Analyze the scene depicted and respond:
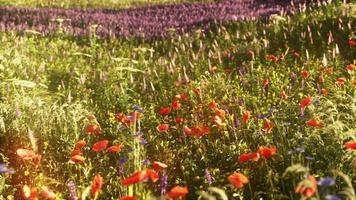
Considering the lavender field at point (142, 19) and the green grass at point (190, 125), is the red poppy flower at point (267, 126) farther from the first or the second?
the lavender field at point (142, 19)

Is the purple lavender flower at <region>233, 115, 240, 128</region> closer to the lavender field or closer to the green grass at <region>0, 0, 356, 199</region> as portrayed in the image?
the green grass at <region>0, 0, 356, 199</region>

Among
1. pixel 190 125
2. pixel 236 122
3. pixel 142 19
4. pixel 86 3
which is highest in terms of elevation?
pixel 86 3

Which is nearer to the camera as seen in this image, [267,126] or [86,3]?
[267,126]

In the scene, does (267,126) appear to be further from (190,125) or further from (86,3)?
(86,3)

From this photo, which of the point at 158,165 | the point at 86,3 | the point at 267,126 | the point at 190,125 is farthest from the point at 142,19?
the point at 158,165

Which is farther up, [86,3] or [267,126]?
[86,3]

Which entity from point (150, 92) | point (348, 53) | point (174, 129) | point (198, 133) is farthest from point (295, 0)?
point (198, 133)

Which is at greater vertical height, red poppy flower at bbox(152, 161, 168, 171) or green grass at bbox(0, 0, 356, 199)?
red poppy flower at bbox(152, 161, 168, 171)

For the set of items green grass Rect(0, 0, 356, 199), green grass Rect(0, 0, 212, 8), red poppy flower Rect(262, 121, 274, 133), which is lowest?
green grass Rect(0, 0, 356, 199)

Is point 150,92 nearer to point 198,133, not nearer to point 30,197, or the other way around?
point 198,133

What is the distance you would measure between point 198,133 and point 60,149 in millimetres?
1514

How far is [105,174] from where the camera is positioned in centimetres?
379

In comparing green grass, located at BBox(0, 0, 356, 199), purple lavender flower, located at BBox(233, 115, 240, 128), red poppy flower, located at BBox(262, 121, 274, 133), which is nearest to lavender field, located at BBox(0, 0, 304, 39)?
green grass, located at BBox(0, 0, 356, 199)

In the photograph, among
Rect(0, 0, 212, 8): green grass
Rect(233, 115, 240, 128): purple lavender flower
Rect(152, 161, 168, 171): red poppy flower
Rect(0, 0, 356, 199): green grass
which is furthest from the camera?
Rect(0, 0, 212, 8): green grass
